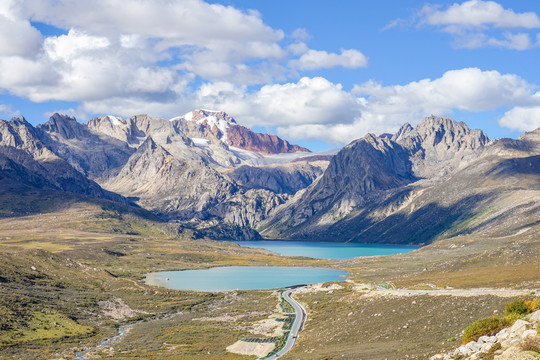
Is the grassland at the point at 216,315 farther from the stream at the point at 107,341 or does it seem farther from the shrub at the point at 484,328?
the shrub at the point at 484,328

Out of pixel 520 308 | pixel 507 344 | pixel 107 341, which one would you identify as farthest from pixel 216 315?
pixel 507 344

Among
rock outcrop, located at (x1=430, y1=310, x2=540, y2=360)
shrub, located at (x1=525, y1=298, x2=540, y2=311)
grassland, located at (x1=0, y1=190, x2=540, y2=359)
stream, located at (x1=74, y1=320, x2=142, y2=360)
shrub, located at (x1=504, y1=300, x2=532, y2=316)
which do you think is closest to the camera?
rock outcrop, located at (x1=430, y1=310, x2=540, y2=360)

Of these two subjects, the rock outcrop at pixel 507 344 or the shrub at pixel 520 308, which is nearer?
the rock outcrop at pixel 507 344

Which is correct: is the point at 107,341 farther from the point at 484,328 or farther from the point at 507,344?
the point at 507,344

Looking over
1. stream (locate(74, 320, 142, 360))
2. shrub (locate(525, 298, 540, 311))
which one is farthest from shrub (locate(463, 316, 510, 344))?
stream (locate(74, 320, 142, 360))

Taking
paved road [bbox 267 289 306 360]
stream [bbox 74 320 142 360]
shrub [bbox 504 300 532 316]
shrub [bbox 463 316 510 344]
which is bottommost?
stream [bbox 74 320 142 360]

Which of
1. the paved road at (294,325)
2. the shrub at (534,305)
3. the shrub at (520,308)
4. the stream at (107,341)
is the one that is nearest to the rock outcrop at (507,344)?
the shrub at (520,308)

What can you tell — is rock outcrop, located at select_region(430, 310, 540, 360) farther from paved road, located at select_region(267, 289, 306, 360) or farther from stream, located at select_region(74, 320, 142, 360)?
stream, located at select_region(74, 320, 142, 360)

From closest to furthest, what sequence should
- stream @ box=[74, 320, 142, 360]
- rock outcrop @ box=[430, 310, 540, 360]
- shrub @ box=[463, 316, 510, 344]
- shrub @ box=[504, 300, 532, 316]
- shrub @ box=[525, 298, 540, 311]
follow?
rock outcrop @ box=[430, 310, 540, 360] < shrub @ box=[463, 316, 510, 344] < shrub @ box=[525, 298, 540, 311] < shrub @ box=[504, 300, 532, 316] < stream @ box=[74, 320, 142, 360]

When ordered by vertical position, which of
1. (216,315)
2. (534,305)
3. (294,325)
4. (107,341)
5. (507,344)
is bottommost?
(107,341)
